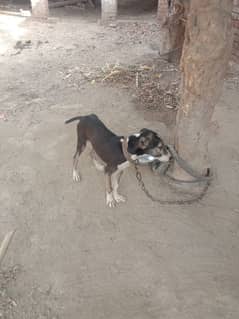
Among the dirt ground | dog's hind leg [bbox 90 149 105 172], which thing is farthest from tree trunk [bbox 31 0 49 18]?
dog's hind leg [bbox 90 149 105 172]

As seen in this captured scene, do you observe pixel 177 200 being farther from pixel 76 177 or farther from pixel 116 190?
pixel 76 177

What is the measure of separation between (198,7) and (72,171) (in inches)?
94.9

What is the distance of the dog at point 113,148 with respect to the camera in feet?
12.2

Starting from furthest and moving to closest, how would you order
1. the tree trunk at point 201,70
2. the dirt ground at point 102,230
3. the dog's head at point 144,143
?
the dog's head at point 144,143, the tree trunk at point 201,70, the dirt ground at point 102,230

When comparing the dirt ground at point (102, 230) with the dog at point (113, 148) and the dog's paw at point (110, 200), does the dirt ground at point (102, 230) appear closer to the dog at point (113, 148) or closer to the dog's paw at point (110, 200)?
the dog's paw at point (110, 200)

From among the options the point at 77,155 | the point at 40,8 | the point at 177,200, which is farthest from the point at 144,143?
the point at 40,8

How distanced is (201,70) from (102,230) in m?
1.90

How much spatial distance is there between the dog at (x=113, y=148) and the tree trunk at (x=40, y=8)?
8.02 m

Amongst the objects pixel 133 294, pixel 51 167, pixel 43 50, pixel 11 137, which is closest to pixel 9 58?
pixel 43 50

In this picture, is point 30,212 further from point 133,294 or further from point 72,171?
point 133,294

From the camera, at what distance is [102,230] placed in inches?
155

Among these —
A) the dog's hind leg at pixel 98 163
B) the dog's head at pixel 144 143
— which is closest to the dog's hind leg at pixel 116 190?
the dog's hind leg at pixel 98 163

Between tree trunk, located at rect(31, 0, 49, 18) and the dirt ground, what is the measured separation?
553 centimetres

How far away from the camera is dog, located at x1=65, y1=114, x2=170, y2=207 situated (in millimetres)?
3707
